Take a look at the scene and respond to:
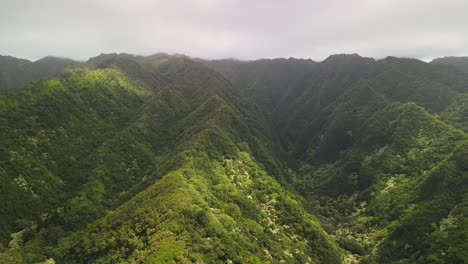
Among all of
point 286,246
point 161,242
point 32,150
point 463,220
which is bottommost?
point 286,246

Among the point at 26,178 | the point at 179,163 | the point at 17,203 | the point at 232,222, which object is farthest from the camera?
the point at 179,163

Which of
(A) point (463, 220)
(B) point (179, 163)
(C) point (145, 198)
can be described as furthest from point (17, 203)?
(A) point (463, 220)

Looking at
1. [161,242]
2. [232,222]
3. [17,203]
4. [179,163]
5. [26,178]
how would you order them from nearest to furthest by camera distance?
[161,242] < [232,222] < [17,203] < [26,178] < [179,163]

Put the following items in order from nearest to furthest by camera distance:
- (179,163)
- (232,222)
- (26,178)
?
(232,222)
(26,178)
(179,163)

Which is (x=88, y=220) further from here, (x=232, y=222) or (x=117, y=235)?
(x=232, y=222)

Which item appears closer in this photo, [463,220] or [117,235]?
[117,235]

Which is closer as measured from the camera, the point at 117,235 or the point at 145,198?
the point at 117,235

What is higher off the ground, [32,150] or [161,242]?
[32,150]

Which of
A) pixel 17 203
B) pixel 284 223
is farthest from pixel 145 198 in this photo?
pixel 284 223

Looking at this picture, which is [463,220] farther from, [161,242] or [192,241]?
[161,242]
